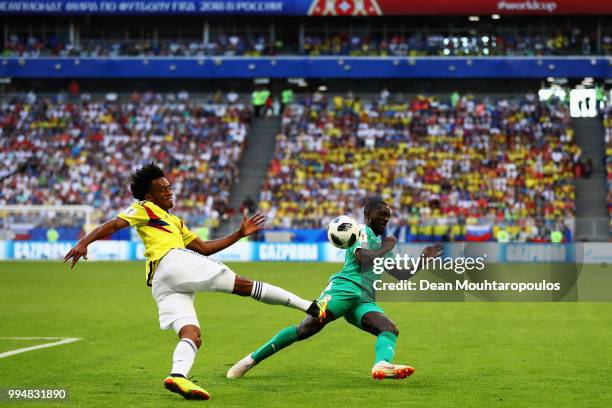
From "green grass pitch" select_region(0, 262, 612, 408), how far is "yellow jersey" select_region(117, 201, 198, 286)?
1298 mm

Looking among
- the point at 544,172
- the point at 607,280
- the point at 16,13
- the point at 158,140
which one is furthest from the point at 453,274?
the point at 16,13

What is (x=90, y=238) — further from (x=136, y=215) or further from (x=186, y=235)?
(x=186, y=235)

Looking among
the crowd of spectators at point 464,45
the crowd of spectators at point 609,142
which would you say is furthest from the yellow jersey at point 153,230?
the crowd of spectators at point 464,45

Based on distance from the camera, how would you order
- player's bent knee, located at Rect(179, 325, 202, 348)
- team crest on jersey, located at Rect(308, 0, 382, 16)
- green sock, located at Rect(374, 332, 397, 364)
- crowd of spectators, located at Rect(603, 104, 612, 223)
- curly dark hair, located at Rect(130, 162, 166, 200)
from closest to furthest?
player's bent knee, located at Rect(179, 325, 202, 348)
curly dark hair, located at Rect(130, 162, 166, 200)
green sock, located at Rect(374, 332, 397, 364)
crowd of spectators, located at Rect(603, 104, 612, 223)
team crest on jersey, located at Rect(308, 0, 382, 16)

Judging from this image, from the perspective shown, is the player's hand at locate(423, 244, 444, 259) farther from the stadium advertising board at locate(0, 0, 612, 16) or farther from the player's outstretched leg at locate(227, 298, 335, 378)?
the stadium advertising board at locate(0, 0, 612, 16)

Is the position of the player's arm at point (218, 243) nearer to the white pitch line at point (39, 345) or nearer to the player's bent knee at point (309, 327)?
the player's bent knee at point (309, 327)

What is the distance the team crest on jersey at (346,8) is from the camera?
52.5 meters

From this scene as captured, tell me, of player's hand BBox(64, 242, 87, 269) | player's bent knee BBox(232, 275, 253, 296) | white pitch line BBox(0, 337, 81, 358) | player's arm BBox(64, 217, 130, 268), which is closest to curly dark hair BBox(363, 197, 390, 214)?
player's bent knee BBox(232, 275, 253, 296)

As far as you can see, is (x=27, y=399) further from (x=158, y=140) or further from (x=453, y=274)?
(x=158, y=140)

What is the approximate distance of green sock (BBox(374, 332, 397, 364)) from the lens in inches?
397

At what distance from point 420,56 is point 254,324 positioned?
1452 inches

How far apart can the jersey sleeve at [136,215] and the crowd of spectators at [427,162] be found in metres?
30.0

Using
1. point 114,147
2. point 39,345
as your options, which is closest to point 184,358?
point 39,345

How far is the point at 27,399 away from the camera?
925 centimetres
